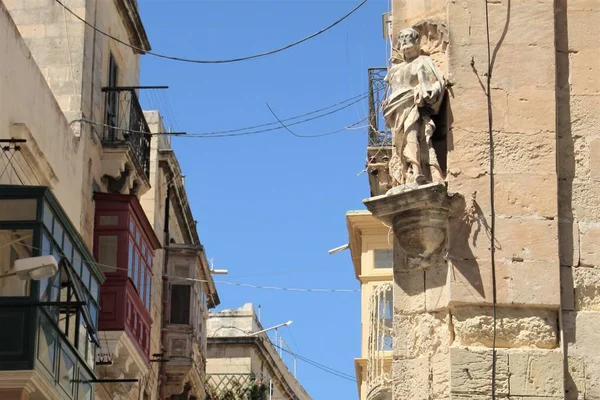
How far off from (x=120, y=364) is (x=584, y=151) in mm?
17645

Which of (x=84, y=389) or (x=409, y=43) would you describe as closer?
(x=409, y=43)

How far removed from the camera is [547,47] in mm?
10578

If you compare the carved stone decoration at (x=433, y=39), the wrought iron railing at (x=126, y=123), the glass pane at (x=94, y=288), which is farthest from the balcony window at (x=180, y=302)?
the carved stone decoration at (x=433, y=39)

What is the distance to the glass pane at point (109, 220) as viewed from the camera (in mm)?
26900

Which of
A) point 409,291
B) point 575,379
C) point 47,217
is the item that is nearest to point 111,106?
point 47,217

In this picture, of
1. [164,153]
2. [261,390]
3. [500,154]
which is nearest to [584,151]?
[500,154]

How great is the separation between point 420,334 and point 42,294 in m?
9.25

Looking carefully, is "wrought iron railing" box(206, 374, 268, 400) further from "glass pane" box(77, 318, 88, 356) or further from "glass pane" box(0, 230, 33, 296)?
"glass pane" box(0, 230, 33, 296)

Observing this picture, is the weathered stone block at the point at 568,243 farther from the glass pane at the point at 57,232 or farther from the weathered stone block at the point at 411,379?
the glass pane at the point at 57,232

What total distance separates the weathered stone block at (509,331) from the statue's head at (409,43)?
5.51 feet

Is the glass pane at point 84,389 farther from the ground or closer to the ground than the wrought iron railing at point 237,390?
closer to the ground

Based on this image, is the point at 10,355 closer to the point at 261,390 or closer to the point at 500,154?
the point at 500,154

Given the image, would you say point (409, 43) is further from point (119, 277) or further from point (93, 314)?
point (119, 277)

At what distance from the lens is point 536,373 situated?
32.8 feet
